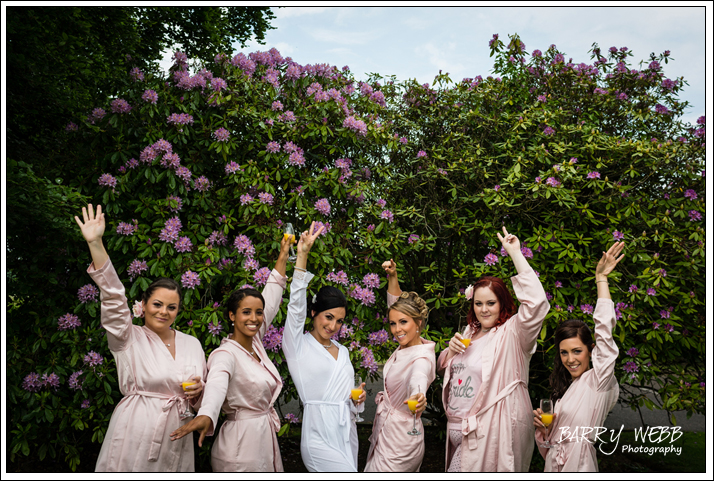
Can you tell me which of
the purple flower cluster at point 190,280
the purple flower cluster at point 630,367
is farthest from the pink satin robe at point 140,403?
the purple flower cluster at point 630,367

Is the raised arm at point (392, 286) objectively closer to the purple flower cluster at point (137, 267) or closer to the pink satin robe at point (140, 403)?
the pink satin robe at point (140, 403)

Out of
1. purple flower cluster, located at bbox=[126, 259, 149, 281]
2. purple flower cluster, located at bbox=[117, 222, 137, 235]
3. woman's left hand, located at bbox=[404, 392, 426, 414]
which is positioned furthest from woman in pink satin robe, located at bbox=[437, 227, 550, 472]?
purple flower cluster, located at bbox=[117, 222, 137, 235]

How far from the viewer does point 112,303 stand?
3.02 m

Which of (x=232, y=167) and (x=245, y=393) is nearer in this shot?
(x=245, y=393)

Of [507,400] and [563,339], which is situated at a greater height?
[563,339]

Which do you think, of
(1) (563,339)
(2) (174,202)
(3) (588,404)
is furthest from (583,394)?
(2) (174,202)

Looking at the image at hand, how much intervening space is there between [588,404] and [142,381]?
8.48ft

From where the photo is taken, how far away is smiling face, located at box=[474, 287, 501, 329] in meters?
3.48

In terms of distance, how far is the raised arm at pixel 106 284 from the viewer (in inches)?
118

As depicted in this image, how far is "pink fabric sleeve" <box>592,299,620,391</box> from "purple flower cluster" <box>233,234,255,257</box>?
8.19 ft

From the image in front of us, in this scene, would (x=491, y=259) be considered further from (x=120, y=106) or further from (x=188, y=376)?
(x=120, y=106)

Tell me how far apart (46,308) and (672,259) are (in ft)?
17.7

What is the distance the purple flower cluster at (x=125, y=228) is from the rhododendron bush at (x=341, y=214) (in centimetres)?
2

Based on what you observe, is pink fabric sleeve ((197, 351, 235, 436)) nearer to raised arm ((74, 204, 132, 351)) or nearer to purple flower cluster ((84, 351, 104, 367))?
raised arm ((74, 204, 132, 351))
